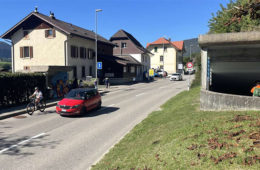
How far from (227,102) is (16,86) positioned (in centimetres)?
1471

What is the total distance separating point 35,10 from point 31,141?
1137 inches

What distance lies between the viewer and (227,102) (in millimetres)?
9719

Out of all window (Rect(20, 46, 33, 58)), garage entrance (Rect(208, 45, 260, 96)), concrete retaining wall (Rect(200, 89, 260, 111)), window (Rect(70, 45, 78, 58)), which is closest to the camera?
concrete retaining wall (Rect(200, 89, 260, 111))

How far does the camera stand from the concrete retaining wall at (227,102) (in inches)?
349

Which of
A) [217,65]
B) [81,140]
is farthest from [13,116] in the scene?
[217,65]

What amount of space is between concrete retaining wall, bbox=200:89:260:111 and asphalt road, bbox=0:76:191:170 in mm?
3793

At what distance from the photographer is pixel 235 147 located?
17.6ft

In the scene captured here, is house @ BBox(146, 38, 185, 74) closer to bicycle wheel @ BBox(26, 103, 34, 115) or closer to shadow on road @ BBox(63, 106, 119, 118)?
shadow on road @ BBox(63, 106, 119, 118)

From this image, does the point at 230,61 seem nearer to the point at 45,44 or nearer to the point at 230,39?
the point at 230,39

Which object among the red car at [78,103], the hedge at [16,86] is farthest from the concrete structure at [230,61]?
the hedge at [16,86]

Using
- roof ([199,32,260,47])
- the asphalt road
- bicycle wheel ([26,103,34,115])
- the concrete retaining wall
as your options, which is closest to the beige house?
bicycle wheel ([26,103,34,115])

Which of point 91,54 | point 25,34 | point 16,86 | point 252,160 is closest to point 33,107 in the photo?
point 16,86

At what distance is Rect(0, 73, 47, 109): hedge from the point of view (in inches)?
631

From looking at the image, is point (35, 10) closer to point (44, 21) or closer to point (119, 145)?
point (44, 21)
